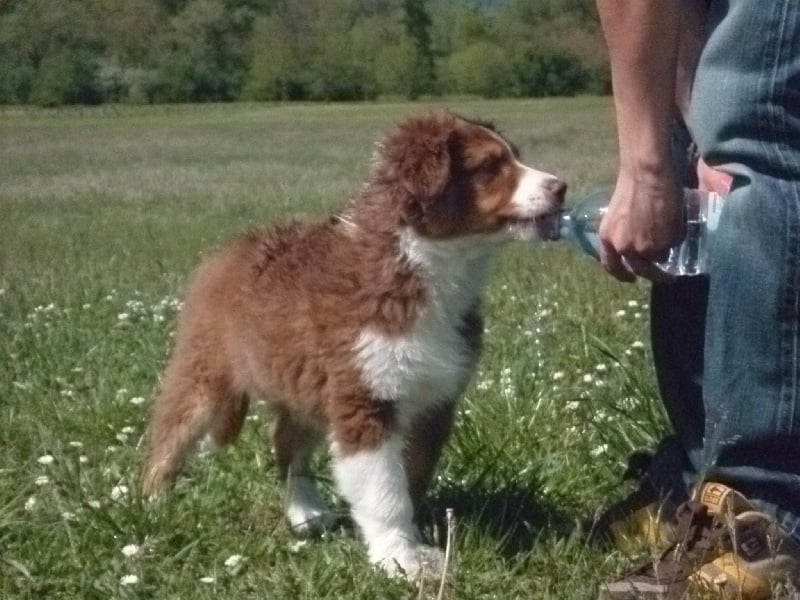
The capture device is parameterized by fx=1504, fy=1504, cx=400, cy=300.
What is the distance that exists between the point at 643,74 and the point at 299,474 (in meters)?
1.85

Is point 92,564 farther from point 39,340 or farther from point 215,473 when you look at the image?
point 39,340

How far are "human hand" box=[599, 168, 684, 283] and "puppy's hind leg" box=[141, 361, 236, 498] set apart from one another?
161 centimetres

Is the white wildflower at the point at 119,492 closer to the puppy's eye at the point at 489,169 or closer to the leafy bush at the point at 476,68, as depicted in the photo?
the puppy's eye at the point at 489,169

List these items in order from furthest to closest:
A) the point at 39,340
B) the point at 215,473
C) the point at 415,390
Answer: the point at 39,340 → the point at 215,473 → the point at 415,390

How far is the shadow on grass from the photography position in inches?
158

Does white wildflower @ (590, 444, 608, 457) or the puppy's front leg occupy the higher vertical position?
the puppy's front leg

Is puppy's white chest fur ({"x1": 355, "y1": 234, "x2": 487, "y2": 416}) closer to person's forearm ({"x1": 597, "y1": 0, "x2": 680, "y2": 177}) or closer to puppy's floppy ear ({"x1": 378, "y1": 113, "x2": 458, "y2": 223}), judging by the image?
puppy's floppy ear ({"x1": 378, "y1": 113, "x2": 458, "y2": 223})

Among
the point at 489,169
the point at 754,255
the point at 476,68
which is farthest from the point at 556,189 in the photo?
the point at 476,68

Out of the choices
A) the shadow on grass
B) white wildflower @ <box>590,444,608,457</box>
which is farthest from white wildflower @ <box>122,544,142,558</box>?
white wildflower @ <box>590,444,608,457</box>

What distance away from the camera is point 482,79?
29344 millimetres

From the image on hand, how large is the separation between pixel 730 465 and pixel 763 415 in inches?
7.4

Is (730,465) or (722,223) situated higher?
(722,223)

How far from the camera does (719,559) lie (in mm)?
3521

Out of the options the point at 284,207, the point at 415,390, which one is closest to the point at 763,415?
the point at 415,390
